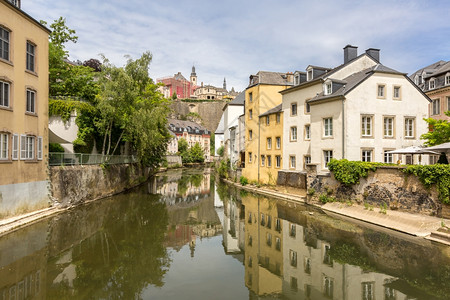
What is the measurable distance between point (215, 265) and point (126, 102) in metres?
17.4

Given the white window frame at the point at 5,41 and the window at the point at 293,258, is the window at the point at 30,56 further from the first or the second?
the window at the point at 293,258

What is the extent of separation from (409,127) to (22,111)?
25.9 meters

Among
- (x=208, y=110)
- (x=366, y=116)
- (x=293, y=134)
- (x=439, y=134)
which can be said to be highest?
(x=208, y=110)

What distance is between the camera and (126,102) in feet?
80.5

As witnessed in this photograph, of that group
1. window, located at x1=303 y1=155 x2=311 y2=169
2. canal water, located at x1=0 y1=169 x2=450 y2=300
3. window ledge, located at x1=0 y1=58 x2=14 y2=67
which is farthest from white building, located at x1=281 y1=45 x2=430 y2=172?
window ledge, located at x1=0 y1=58 x2=14 y2=67

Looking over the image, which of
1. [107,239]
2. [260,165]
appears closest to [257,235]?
[107,239]

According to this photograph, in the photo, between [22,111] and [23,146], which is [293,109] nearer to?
[22,111]

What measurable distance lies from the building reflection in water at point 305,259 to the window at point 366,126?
7166 mm

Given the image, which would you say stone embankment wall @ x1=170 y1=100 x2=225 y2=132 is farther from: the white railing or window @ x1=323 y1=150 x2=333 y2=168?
A: window @ x1=323 y1=150 x2=333 y2=168

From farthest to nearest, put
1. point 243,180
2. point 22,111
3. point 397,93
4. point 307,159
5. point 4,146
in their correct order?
point 243,180 < point 307,159 < point 397,93 < point 22,111 < point 4,146

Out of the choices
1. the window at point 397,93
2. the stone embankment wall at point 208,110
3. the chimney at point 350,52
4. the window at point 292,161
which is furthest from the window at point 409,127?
the stone embankment wall at point 208,110

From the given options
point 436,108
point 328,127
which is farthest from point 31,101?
point 436,108

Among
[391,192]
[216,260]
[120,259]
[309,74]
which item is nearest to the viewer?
[120,259]

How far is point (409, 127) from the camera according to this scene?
2280cm
